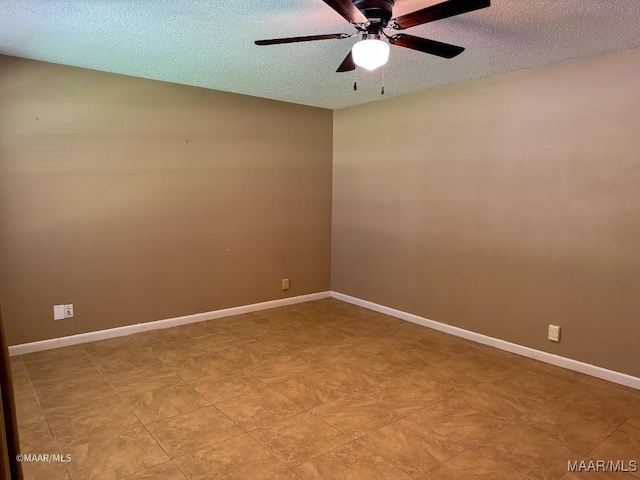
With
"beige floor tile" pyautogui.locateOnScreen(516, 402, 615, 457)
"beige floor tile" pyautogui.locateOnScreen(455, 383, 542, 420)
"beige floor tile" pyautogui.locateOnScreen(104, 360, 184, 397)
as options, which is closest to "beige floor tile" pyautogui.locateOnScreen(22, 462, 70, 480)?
"beige floor tile" pyautogui.locateOnScreen(104, 360, 184, 397)

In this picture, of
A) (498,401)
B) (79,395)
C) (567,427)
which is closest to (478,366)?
(498,401)

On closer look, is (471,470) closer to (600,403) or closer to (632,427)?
(632,427)

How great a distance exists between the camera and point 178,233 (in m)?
4.18

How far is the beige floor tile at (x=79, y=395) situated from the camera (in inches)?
106

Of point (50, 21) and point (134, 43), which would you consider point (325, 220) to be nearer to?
point (134, 43)

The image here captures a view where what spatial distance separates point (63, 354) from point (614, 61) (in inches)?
180

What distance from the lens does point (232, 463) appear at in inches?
84.0

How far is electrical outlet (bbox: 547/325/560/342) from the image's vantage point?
130 inches

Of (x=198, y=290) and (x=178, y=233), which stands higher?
(x=178, y=233)

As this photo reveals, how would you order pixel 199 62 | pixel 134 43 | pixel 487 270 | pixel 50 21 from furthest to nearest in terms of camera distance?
pixel 487 270 < pixel 199 62 < pixel 134 43 < pixel 50 21

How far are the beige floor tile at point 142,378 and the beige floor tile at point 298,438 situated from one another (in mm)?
920

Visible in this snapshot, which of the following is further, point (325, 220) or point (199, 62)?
point (325, 220)

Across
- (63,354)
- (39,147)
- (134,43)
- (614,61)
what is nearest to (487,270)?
(614,61)

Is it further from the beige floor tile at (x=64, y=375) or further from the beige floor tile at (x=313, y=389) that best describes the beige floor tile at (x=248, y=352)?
the beige floor tile at (x=64, y=375)
